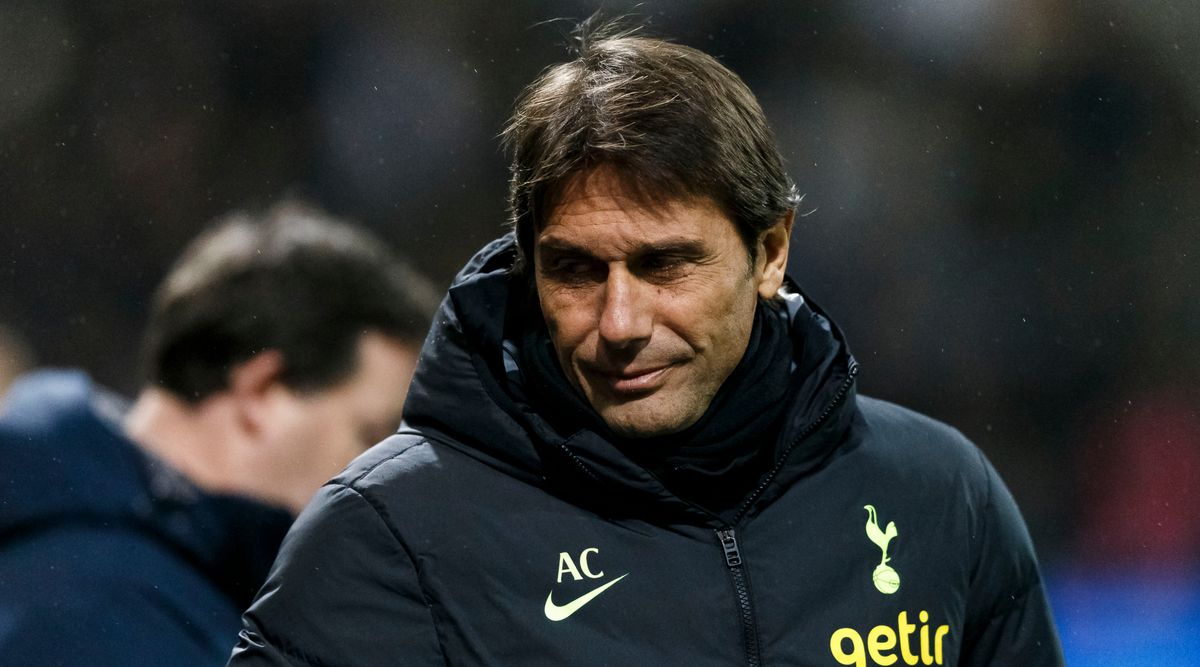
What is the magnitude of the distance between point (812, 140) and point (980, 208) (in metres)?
0.48

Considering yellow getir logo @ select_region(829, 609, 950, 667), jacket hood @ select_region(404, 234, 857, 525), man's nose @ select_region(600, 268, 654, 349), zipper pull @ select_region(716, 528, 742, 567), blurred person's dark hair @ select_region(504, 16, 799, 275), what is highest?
blurred person's dark hair @ select_region(504, 16, 799, 275)

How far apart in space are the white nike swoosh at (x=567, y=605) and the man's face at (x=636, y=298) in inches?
6.6

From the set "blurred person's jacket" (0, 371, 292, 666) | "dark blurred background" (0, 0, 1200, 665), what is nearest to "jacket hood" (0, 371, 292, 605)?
"blurred person's jacket" (0, 371, 292, 666)

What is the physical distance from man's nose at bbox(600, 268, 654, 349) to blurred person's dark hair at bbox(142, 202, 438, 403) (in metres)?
1.13

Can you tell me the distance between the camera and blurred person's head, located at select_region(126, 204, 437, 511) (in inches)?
91.7

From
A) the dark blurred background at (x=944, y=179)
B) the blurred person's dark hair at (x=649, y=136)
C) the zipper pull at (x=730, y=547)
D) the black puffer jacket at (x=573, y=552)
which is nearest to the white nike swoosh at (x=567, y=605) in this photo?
the black puffer jacket at (x=573, y=552)

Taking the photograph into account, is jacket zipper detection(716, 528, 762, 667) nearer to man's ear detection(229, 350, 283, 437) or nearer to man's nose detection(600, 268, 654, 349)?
man's nose detection(600, 268, 654, 349)

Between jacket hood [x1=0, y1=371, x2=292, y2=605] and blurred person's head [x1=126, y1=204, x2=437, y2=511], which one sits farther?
blurred person's head [x1=126, y1=204, x2=437, y2=511]

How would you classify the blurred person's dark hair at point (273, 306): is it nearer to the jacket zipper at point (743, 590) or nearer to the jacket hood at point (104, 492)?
the jacket hood at point (104, 492)

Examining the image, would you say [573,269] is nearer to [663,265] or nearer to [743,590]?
[663,265]

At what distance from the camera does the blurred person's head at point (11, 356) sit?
228 centimetres

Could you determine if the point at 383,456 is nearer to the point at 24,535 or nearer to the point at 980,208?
the point at 24,535

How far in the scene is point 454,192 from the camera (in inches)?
105

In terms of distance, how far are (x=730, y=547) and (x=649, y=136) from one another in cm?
43
